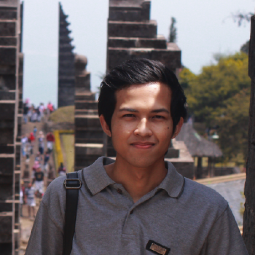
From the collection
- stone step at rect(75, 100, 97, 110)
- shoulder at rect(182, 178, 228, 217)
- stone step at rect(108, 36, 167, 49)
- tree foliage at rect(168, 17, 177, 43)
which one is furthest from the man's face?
tree foliage at rect(168, 17, 177, 43)

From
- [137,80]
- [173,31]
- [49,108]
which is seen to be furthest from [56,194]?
[173,31]

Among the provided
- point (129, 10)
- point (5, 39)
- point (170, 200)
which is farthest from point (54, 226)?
point (129, 10)

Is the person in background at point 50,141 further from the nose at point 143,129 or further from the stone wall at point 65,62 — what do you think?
the nose at point 143,129

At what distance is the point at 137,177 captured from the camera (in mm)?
2287

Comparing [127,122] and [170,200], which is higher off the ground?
[127,122]

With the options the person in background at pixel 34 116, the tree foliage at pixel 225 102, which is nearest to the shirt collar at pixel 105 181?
the person in background at pixel 34 116

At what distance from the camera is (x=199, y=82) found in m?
52.3

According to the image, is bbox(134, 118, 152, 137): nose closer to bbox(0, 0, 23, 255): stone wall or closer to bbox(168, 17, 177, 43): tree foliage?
bbox(0, 0, 23, 255): stone wall

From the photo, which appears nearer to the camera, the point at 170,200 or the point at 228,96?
the point at 170,200

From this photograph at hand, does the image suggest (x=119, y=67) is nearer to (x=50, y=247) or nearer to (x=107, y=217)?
(x=107, y=217)

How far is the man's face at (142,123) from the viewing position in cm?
221

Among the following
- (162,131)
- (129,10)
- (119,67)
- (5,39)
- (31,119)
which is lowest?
(31,119)

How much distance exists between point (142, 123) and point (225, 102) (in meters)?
46.2

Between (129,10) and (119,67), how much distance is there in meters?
5.54
